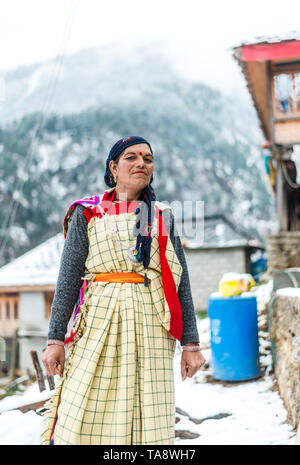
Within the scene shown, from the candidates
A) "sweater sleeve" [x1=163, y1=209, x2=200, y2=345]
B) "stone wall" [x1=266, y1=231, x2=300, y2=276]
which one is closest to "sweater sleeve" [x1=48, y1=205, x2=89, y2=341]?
"sweater sleeve" [x1=163, y1=209, x2=200, y2=345]

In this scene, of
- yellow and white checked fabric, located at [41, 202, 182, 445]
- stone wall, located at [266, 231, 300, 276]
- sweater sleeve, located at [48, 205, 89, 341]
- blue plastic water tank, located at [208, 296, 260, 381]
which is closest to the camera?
yellow and white checked fabric, located at [41, 202, 182, 445]

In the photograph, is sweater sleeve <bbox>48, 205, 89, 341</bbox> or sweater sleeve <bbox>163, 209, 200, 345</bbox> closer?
sweater sleeve <bbox>48, 205, 89, 341</bbox>

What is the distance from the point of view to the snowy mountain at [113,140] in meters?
45.0

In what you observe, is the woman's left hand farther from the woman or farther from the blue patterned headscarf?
the blue patterned headscarf

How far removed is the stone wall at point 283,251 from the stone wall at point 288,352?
4.58 meters

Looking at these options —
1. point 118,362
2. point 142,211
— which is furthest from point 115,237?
point 118,362

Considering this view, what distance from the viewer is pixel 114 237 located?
188 cm

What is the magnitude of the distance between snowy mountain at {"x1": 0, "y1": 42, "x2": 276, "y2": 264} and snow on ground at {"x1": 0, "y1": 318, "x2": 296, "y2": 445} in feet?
78.2

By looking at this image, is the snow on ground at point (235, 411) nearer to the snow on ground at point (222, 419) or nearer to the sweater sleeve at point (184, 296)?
the snow on ground at point (222, 419)

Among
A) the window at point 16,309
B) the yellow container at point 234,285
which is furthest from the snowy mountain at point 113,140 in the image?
the yellow container at point 234,285

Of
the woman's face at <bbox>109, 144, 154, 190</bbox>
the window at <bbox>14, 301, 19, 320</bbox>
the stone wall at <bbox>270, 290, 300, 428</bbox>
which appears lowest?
the window at <bbox>14, 301, 19, 320</bbox>

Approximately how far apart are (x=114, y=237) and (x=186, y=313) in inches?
17.5

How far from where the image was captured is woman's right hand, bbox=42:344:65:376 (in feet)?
5.80
